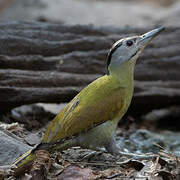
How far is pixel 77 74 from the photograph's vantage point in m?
6.46

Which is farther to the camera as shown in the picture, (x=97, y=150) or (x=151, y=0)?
(x=151, y=0)

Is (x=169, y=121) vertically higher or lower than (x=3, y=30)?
lower

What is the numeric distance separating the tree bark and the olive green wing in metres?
1.48

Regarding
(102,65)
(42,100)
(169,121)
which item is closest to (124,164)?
(42,100)

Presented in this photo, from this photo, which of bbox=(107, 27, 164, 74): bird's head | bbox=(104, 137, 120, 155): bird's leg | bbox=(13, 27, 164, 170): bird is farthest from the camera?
bbox=(107, 27, 164, 74): bird's head

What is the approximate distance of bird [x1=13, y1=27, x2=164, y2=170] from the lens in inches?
167

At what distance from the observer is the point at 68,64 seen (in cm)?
638

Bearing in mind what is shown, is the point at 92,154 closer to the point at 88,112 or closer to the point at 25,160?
the point at 88,112

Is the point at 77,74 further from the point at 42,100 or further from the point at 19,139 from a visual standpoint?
the point at 19,139

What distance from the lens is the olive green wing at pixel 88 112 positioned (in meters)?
4.26

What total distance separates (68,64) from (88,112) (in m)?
2.11

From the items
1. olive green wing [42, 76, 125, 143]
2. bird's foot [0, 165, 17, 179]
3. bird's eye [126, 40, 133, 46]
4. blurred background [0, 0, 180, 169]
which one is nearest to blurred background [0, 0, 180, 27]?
blurred background [0, 0, 180, 169]

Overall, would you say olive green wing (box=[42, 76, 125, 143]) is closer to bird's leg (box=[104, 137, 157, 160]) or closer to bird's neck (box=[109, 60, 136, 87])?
bird's neck (box=[109, 60, 136, 87])

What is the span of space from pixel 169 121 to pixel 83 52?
8.03 feet
